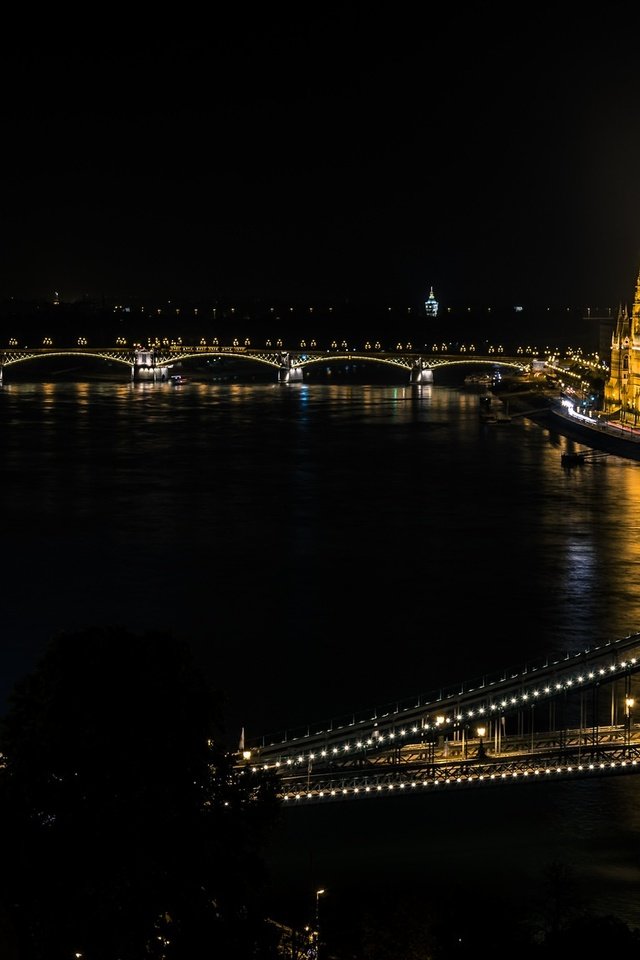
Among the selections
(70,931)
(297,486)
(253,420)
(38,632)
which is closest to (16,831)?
(70,931)

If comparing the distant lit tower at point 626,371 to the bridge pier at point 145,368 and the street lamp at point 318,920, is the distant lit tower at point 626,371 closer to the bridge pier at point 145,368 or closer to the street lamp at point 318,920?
the bridge pier at point 145,368

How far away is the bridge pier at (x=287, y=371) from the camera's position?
53.7 metres

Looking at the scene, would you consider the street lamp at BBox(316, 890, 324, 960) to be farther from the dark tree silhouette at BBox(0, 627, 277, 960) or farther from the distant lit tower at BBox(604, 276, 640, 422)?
the distant lit tower at BBox(604, 276, 640, 422)

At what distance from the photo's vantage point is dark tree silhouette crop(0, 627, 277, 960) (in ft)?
16.9

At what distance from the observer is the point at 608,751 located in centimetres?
827

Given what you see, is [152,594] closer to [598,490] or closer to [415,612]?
[415,612]

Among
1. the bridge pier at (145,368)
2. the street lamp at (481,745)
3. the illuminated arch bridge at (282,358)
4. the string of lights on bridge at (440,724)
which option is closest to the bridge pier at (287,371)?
the illuminated arch bridge at (282,358)

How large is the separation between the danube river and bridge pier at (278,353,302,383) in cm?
2249

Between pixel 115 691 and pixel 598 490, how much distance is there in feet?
57.8

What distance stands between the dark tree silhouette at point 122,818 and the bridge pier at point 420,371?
46.3 meters

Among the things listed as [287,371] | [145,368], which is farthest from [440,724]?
[145,368]

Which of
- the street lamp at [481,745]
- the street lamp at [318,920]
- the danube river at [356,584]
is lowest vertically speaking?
the street lamp at [318,920]

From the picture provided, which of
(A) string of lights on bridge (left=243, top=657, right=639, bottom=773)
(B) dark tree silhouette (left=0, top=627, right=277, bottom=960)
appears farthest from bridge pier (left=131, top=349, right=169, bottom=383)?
(B) dark tree silhouette (left=0, top=627, right=277, bottom=960)

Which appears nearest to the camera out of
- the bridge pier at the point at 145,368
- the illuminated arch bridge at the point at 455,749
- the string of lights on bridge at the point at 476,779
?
the string of lights on bridge at the point at 476,779
